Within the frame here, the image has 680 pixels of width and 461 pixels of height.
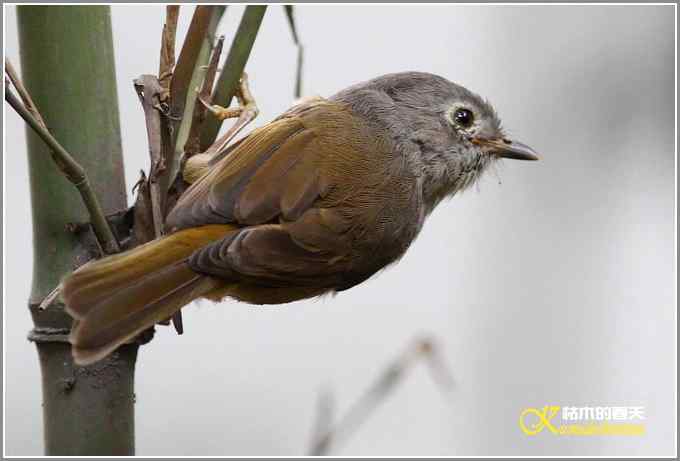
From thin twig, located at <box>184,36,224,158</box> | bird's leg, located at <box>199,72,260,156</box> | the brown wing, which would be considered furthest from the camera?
bird's leg, located at <box>199,72,260,156</box>

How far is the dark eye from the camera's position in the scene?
303cm

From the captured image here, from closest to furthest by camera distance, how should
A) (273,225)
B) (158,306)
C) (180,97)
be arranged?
(180,97) → (158,306) → (273,225)

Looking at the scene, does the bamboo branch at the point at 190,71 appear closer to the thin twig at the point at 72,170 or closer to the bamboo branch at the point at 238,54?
the bamboo branch at the point at 238,54

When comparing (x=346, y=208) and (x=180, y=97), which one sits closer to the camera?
(x=180, y=97)

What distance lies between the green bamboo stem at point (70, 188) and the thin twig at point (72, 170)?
95 mm

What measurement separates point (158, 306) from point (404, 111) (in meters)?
1.28

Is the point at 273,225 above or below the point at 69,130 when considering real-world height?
below

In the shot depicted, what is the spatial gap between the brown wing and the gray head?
305 millimetres

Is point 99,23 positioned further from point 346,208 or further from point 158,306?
point 346,208

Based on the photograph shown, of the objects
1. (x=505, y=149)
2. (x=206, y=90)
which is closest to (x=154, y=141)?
(x=206, y=90)

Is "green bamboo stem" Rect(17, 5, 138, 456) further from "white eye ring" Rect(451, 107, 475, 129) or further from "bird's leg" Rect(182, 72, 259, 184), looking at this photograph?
"white eye ring" Rect(451, 107, 475, 129)

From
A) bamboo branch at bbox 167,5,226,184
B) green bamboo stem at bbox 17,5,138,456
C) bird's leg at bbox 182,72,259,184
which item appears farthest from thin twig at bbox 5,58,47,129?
bird's leg at bbox 182,72,259,184

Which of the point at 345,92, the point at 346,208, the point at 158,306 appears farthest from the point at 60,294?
the point at 345,92

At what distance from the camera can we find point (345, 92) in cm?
298
